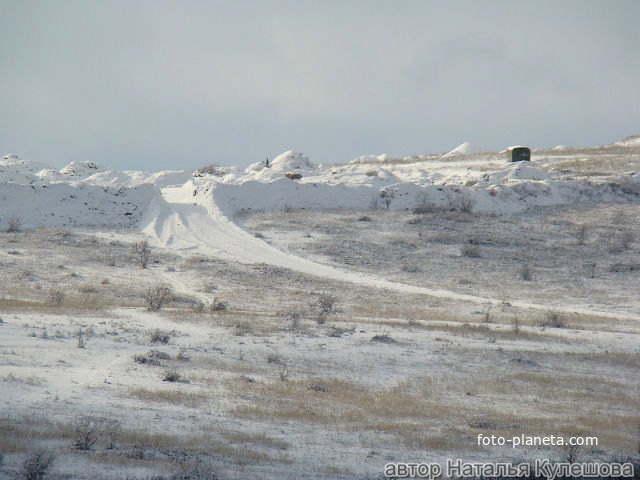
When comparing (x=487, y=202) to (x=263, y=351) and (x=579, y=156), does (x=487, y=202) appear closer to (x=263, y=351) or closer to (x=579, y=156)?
(x=579, y=156)

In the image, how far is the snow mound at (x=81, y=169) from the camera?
72.0 metres

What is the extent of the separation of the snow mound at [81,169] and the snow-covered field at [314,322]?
16.6 m

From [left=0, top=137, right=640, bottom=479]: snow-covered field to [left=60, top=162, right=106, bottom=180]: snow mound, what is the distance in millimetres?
16593

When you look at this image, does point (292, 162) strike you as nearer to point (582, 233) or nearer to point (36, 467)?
point (582, 233)

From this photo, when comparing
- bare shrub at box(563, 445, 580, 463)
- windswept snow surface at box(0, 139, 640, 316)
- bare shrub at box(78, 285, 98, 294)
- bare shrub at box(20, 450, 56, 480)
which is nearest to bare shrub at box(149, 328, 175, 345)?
bare shrub at box(20, 450, 56, 480)

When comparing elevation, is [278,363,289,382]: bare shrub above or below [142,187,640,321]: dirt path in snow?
below

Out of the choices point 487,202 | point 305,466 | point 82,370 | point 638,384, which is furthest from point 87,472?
point 487,202

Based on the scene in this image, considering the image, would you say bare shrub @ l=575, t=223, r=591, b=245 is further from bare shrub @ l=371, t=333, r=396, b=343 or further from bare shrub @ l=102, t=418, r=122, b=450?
bare shrub @ l=102, t=418, r=122, b=450

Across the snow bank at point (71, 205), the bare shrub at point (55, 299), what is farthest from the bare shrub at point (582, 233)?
the bare shrub at point (55, 299)

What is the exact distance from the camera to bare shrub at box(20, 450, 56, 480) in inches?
315

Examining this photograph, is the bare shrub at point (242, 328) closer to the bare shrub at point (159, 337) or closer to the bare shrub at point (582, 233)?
the bare shrub at point (159, 337)

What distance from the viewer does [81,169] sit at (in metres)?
74.5

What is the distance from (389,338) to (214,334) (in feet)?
15.5

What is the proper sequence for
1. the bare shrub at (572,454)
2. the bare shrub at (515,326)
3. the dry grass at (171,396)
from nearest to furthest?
the bare shrub at (572,454) → the dry grass at (171,396) → the bare shrub at (515,326)
